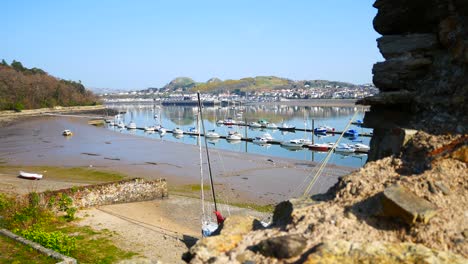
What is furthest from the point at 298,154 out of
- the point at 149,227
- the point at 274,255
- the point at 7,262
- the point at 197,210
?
the point at 274,255

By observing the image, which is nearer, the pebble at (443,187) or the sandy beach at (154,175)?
the pebble at (443,187)

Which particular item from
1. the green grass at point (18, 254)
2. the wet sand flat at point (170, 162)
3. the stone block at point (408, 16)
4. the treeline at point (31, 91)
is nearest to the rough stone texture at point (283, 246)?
the stone block at point (408, 16)

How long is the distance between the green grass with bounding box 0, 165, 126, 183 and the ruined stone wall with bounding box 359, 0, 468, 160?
30.6 m

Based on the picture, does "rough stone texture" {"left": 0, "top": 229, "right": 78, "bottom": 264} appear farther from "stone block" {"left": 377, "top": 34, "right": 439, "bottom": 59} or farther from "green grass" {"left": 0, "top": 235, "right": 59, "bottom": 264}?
"stone block" {"left": 377, "top": 34, "right": 439, "bottom": 59}

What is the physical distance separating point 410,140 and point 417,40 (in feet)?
7.85

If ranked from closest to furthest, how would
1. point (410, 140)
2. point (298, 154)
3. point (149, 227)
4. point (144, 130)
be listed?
1. point (410, 140)
2. point (149, 227)
3. point (298, 154)
4. point (144, 130)

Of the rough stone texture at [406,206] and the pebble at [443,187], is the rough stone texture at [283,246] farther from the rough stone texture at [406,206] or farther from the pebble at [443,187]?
the pebble at [443,187]

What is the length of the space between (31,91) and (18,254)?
447ft

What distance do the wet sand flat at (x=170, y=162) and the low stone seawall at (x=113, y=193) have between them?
5.63 metres

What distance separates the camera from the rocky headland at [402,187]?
201 inches

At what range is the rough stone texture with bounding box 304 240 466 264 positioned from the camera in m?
4.85

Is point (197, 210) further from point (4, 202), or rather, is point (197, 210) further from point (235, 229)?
point (235, 229)

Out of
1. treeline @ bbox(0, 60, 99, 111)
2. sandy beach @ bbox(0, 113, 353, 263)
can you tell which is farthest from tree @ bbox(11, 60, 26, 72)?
sandy beach @ bbox(0, 113, 353, 263)

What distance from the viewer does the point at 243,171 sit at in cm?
4175
